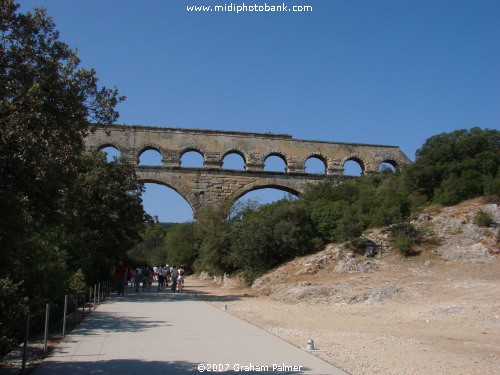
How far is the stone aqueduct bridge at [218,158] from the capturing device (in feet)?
102

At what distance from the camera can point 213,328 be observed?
10.3 metres

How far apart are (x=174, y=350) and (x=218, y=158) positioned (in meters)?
24.6

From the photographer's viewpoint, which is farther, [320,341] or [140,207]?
[140,207]

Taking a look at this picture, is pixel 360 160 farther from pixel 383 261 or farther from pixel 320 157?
pixel 383 261

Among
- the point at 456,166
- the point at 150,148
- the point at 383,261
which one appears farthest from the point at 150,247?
the point at 383,261

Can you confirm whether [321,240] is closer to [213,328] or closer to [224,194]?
[224,194]

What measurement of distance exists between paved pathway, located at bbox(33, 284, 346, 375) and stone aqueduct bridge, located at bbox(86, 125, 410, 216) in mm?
19673

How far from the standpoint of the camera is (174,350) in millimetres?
7773

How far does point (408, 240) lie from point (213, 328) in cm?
1195

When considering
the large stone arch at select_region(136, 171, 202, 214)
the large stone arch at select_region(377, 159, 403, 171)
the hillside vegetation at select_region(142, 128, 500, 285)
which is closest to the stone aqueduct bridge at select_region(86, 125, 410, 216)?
the large stone arch at select_region(136, 171, 202, 214)

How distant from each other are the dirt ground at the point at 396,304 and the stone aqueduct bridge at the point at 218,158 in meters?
7.20

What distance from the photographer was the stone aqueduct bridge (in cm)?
3109

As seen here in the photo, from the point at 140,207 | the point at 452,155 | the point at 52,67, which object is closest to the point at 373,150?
the point at 452,155

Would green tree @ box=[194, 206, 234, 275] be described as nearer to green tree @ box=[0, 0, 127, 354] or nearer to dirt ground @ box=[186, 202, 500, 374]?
dirt ground @ box=[186, 202, 500, 374]
